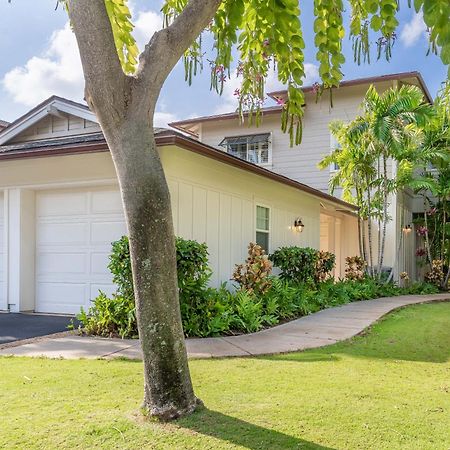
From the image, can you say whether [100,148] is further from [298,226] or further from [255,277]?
[298,226]

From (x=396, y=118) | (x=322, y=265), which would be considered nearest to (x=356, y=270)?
(x=322, y=265)

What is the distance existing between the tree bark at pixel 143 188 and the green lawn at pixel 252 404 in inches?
14.7

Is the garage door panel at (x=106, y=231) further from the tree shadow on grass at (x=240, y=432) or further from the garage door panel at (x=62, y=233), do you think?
the tree shadow on grass at (x=240, y=432)

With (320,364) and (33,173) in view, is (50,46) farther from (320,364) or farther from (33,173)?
(320,364)

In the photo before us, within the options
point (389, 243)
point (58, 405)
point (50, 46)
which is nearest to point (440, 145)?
point (389, 243)

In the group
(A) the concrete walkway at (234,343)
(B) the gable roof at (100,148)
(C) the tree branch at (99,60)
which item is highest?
(B) the gable roof at (100,148)

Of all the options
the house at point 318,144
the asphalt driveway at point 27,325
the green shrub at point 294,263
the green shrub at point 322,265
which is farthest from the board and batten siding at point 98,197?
the house at point 318,144

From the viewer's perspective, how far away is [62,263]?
8.73m

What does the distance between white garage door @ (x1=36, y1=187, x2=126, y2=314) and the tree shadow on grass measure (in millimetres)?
5287

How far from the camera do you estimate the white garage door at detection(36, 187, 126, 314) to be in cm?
834

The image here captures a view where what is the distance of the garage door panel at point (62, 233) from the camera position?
8.56 m

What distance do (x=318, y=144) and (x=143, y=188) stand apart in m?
14.2

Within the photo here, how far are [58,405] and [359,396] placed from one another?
2462mm

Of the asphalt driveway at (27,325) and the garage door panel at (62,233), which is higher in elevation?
the garage door panel at (62,233)
